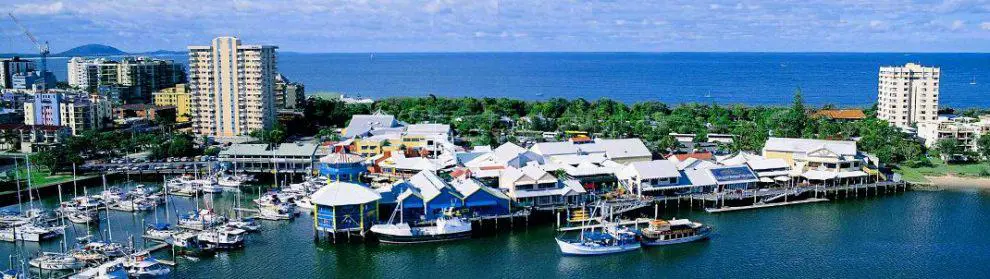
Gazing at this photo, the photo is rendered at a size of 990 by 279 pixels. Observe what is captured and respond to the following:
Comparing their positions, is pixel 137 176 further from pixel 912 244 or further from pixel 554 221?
pixel 912 244

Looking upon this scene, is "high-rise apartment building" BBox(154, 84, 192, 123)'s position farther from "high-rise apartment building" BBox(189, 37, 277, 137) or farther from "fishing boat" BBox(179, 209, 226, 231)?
→ "fishing boat" BBox(179, 209, 226, 231)

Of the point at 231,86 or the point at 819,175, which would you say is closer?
the point at 819,175

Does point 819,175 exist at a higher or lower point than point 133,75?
lower

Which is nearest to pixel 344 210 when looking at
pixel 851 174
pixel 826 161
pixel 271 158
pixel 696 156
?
pixel 271 158

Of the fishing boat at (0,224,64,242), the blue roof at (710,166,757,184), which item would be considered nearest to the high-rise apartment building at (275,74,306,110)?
the fishing boat at (0,224,64,242)

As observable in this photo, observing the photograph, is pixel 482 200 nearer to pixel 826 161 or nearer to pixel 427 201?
pixel 427 201

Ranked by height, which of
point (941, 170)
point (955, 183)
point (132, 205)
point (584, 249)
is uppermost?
point (941, 170)

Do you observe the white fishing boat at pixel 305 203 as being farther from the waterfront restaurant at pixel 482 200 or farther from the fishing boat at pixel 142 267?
the fishing boat at pixel 142 267
